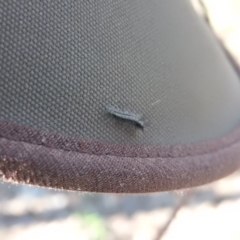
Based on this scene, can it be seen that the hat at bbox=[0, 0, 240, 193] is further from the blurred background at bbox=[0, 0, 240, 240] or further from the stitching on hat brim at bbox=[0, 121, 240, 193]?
the blurred background at bbox=[0, 0, 240, 240]

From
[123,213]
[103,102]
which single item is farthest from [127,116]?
[123,213]

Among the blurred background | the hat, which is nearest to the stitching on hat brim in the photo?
the hat

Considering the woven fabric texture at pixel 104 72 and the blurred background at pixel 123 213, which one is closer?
the woven fabric texture at pixel 104 72

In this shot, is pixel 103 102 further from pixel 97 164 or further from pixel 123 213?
pixel 123 213

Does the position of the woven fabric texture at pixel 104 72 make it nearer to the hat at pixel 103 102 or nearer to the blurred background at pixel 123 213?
the hat at pixel 103 102

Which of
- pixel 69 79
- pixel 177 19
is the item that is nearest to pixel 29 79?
pixel 69 79

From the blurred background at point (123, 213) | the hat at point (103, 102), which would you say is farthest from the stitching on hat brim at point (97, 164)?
the blurred background at point (123, 213)

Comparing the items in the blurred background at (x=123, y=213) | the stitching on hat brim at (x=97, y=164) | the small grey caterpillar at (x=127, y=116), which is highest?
the blurred background at (x=123, y=213)
